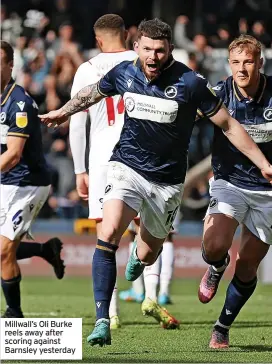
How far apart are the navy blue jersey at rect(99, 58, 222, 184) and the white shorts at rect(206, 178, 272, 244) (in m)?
0.42

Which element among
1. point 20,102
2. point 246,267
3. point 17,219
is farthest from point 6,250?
point 246,267

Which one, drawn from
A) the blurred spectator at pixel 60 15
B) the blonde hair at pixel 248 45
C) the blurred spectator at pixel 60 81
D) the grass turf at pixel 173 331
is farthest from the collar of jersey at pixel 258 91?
the blurred spectator at pixel 60 15

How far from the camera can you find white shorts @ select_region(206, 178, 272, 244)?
863 centimetres

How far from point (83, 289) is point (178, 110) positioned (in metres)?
8.17

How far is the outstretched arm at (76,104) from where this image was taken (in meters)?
8.70

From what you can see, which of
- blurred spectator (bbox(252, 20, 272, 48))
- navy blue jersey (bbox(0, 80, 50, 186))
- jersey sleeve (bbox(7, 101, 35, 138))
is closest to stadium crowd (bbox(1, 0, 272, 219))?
blurred spectator (bbox(252, 20, 272, 48))

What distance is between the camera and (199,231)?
18.6 meters

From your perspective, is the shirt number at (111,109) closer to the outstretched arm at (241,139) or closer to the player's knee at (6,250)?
the player's knee at (6,250)

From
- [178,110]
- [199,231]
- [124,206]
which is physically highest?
[178,110]

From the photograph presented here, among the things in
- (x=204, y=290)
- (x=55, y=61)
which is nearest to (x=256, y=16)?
(x=55, y=61)

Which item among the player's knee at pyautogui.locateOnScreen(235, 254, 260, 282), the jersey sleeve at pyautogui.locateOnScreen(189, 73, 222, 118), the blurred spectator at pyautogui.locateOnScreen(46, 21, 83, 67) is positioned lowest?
the blurred spectator at pyautogui.locateOnScreen(46, 21, 83, 67)

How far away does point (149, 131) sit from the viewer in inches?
333

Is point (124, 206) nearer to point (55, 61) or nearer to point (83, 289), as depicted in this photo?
point (83, 289)
